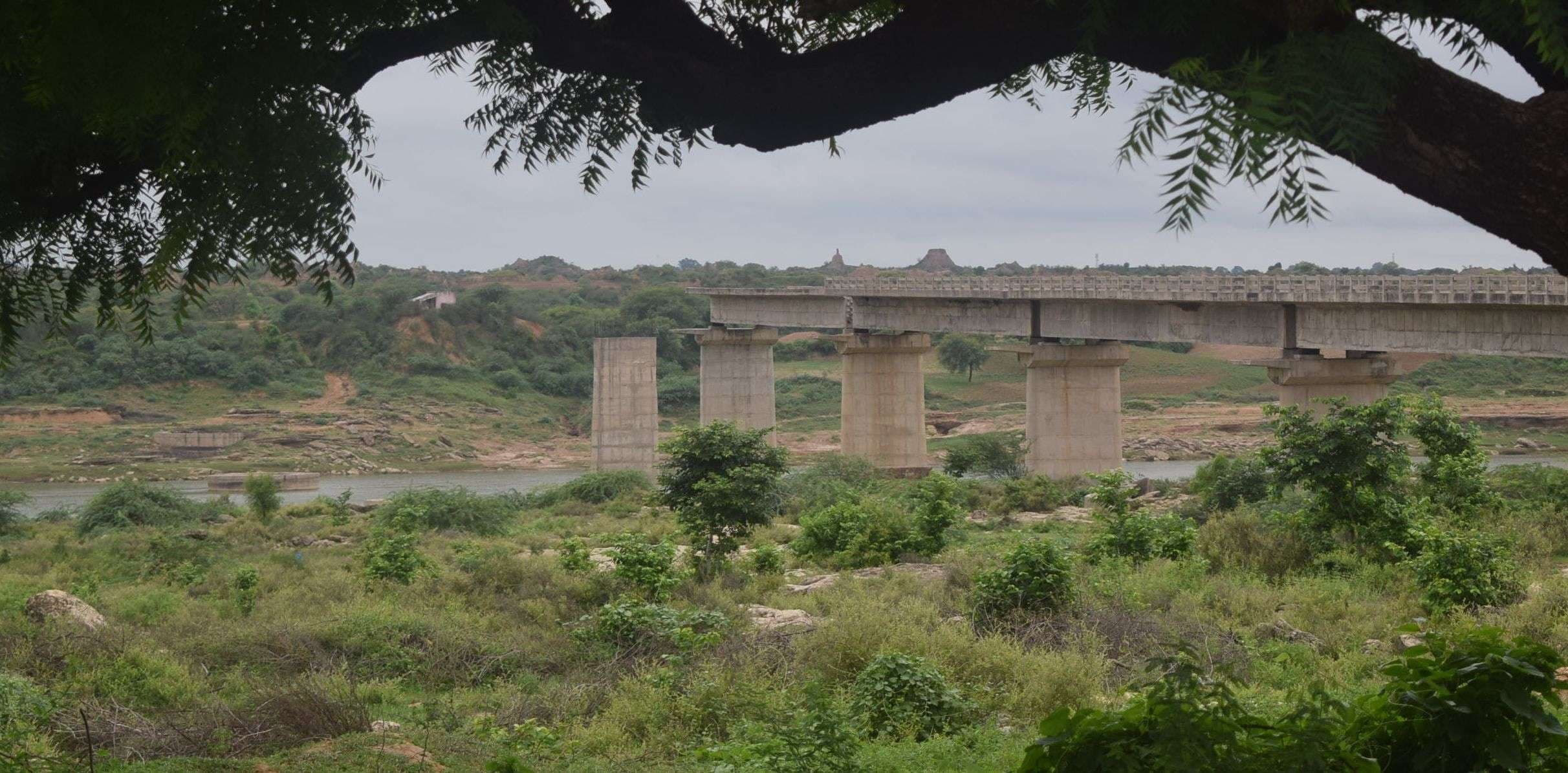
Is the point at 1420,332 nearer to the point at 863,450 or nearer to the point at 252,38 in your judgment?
the point at 863,450

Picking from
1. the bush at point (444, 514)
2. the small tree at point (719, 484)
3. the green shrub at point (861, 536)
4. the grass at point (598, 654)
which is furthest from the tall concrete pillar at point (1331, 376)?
the bush at point (444, 514)

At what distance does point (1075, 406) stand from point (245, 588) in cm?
3077

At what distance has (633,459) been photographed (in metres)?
64.4

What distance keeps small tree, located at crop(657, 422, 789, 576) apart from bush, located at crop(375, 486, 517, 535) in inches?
459

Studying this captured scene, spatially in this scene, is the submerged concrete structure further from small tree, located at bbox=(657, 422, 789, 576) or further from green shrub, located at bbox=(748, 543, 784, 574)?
green shrub, located at bbox=(748, 543, 784, 574)

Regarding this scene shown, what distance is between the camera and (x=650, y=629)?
15.2 meters

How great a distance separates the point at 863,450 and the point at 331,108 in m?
51.9

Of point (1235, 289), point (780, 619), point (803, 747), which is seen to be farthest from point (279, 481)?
point (803, 747)

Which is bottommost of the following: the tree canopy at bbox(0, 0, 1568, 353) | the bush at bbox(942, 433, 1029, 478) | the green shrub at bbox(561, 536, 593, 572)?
the bush at bbox(942, 433, 1029, 478)

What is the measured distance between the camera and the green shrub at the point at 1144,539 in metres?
20.9

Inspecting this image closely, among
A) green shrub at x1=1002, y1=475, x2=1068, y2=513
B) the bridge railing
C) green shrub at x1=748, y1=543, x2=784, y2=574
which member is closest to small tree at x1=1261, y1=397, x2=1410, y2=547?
green shrub at x1=748, y1=543, x2=784, y2=574

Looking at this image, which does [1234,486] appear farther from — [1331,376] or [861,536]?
[861,536]

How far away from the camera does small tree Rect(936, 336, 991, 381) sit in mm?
91812

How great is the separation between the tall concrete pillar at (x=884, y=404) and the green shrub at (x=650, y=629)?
129 feet
